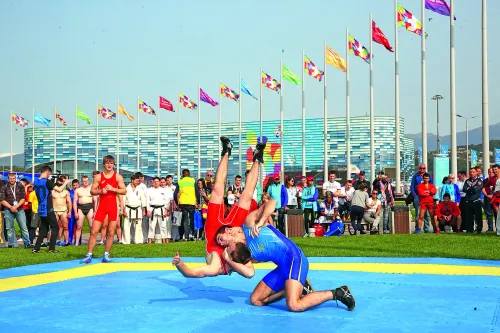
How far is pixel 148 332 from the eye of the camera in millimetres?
5871

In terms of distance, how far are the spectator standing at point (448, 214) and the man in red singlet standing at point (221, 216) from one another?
10933 mm

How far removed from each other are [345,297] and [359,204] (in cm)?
1215

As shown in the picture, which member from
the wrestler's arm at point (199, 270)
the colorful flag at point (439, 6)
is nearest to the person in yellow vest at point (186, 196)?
the wrestler's arm at point (199, 270)

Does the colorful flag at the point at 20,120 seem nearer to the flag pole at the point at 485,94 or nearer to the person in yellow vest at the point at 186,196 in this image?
the flag pole at the point at 485,94

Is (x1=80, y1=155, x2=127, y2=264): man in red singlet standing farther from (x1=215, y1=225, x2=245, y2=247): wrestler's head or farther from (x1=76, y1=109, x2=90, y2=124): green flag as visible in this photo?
(x1=76, y1=109, x2=90, y2=124): green flag

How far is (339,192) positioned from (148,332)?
46.6 ft

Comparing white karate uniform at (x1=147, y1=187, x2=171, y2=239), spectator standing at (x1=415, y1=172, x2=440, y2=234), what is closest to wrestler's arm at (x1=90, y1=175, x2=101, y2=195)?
white karate uniform at (x1=147, y1=187, x2=171, y2=239)

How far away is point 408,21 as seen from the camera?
106 ft

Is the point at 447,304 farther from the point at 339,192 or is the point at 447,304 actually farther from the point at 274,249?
the point at 339,192

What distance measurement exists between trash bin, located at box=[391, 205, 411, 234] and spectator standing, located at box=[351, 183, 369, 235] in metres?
0.99

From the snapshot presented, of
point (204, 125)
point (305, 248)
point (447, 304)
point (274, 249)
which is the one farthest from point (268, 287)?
point (204, 125)

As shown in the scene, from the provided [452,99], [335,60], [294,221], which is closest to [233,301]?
[294,221]

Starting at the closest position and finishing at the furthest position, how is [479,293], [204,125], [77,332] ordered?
[77,332] → [479,293] → [204,125]

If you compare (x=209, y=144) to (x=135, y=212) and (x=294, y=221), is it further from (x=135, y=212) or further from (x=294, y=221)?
(x=135, y=212)
